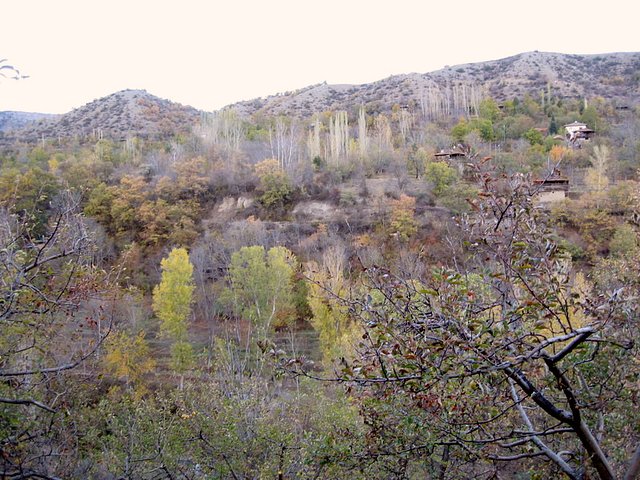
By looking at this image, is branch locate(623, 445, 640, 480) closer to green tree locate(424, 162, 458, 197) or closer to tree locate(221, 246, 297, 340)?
tree locate(221, 246, 297, 340)

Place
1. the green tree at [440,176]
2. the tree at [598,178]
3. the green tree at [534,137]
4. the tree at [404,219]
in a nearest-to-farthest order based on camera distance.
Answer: the tree at [404,219] < the tree at [598,178] < the green tree at [440,176] < the green tree at [534,137]

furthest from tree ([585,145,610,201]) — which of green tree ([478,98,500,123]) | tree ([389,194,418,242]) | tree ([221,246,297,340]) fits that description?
green tree ([478,98,500,123])

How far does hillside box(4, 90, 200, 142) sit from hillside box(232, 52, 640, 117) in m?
14.3

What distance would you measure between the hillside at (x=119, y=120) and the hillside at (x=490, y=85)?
14.3 metres

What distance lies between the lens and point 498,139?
131 ft

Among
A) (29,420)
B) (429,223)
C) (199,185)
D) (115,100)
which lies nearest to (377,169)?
(429,223)

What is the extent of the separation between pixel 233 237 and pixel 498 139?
26973 millimetres

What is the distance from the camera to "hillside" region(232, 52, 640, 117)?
56.5m

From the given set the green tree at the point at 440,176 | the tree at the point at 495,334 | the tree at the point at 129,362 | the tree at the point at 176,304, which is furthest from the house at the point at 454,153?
the green tree at the point at 440,176

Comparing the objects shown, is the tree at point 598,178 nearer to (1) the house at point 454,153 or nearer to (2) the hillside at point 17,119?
(1) the house at point 454,153

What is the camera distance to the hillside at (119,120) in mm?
58188

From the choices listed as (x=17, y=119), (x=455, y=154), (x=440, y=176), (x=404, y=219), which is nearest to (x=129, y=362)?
(x=455, y=154)

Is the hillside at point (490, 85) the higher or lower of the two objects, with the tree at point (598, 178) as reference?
higher

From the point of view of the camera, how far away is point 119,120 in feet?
204
